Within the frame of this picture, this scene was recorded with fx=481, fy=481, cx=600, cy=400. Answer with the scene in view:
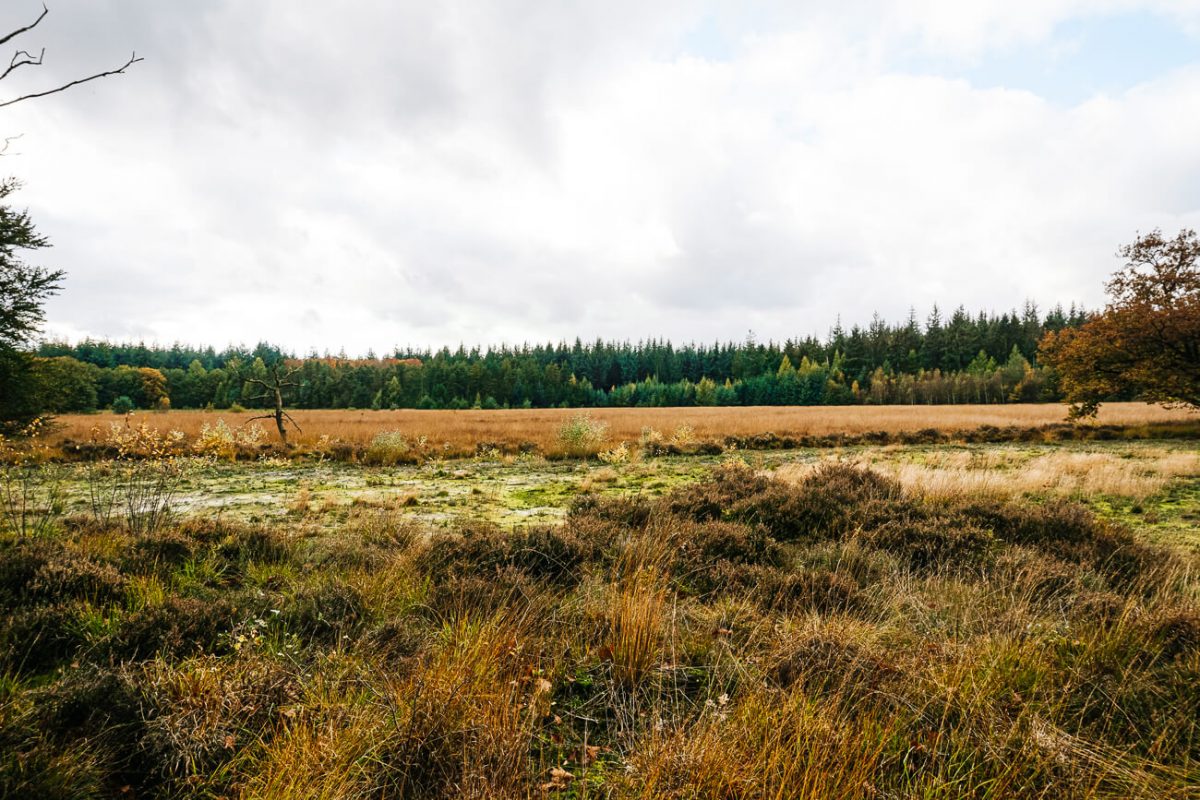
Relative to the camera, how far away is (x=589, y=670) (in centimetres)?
332

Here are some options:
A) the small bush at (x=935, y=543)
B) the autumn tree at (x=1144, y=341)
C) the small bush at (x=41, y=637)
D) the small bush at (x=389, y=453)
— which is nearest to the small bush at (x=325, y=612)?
the small bush at (x=41, y=637)

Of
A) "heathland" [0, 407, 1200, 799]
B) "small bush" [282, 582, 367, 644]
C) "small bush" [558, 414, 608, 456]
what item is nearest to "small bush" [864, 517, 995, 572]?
"heathland" [0, 407, 1200, 799]

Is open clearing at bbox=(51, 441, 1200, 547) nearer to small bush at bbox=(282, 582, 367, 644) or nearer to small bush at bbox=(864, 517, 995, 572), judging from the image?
small bush at bbox=(864, 517, 995, 572)

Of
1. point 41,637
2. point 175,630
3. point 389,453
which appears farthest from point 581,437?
point 41,637

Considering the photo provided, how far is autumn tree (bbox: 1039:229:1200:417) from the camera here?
48.6 ft

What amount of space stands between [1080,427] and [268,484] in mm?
34920

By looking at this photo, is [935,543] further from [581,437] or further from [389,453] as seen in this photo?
[389,453]

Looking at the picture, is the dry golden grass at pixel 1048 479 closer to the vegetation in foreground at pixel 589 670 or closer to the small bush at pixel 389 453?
the vegetation in foreground at pixel 589 670

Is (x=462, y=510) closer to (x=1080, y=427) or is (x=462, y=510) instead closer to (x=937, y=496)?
(x=937, y=496)

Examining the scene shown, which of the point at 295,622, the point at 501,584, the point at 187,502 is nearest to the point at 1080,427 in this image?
the point at 501,584

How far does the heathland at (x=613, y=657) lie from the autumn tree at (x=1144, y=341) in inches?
469

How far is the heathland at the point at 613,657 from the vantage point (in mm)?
2229

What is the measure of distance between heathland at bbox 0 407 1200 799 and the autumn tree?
1192 cm

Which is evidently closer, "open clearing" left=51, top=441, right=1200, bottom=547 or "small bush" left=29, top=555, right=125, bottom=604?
"small bush" left=29, top=555, right=125, bottom=604
